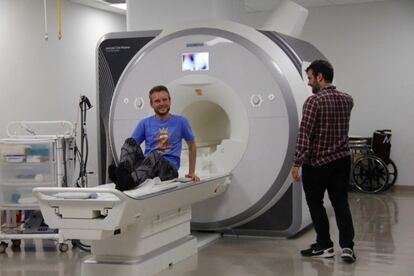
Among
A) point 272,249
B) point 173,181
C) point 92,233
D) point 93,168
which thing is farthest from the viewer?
point 93,168

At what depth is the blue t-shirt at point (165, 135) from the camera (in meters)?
4.10

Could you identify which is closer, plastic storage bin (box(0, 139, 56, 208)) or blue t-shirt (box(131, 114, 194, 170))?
blue t-shirt (box(131, 114, 194, 170))

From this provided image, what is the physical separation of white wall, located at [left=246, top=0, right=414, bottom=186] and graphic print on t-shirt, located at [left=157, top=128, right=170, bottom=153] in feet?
13.7

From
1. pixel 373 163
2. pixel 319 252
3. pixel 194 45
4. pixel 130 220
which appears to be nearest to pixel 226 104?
pixel 194 45

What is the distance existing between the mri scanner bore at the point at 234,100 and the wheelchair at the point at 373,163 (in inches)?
102

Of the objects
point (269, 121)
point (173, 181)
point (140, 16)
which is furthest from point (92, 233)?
point (140, 16)

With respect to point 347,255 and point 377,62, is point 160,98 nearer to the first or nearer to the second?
point 347,255

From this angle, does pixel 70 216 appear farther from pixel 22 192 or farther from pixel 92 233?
pixel 22 192

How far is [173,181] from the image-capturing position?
3.94 meters

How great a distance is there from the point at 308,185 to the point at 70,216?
1557 mm

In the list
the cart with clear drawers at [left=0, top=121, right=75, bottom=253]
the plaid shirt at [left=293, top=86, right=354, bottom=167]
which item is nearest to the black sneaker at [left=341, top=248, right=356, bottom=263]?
the plaid shirt at [left=293, top=86, right=354, bottom=167]

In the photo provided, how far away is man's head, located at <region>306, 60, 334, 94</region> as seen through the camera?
396 cm

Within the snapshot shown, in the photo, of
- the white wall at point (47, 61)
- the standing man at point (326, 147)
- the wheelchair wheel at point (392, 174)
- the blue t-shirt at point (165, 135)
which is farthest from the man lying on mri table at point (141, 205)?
the wheelchair wheel at point (392, 174)

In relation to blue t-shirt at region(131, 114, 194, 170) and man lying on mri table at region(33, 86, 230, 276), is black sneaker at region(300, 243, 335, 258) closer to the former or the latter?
man lying on mri table at region(33, 86, 230, 276)
